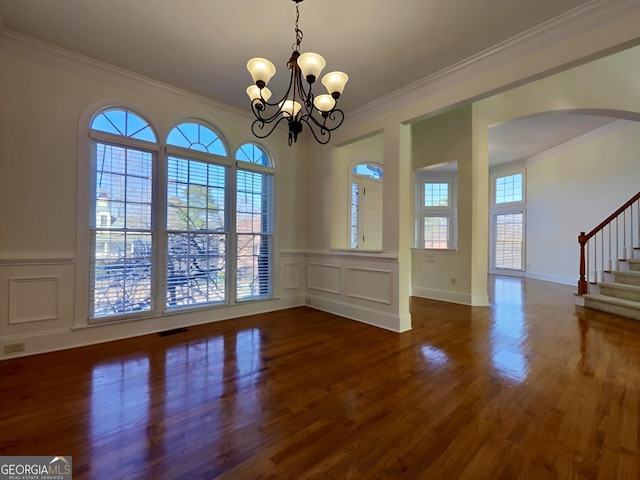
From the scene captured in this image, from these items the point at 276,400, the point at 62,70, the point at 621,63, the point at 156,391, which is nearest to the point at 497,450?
the point at 276,400

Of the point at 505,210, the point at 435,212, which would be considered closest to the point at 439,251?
the point at 435,212

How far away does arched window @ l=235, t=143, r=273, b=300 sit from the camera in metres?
4.26

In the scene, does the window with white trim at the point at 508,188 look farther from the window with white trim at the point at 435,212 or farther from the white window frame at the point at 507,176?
the window with white trim at the point at 435,212

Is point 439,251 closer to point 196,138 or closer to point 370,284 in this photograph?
point 370,284

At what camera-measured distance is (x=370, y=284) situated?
13.1 ft

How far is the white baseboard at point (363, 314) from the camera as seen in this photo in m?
3.64

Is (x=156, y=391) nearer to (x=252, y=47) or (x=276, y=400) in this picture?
(x=276, y=400)

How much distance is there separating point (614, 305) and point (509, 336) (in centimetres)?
261

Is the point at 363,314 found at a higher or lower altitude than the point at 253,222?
lower

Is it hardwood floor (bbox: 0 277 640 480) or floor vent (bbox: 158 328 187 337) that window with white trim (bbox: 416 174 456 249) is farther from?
floor vent (bbox: 158 328 187 337)

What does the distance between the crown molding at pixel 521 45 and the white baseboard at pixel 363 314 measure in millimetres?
2759

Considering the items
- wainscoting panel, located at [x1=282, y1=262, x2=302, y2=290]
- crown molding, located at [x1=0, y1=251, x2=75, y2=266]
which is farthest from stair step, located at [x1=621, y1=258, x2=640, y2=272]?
crown molding, located at [x1=0, y1=251, x2=75, y2=266]

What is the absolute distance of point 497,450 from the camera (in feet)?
5.12

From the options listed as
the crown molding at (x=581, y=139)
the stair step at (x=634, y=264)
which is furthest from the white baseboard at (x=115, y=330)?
the crown molding at (x=581, y=139)
